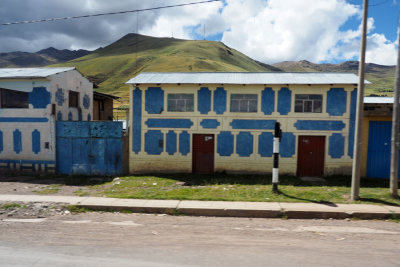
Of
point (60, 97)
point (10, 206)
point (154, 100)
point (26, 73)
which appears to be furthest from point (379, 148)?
point (26, 73)

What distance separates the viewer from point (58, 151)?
13547 millimetres

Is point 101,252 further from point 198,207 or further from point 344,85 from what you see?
point 344,85

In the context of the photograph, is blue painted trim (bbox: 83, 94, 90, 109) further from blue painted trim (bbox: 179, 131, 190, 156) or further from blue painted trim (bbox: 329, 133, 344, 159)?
blue painted trim (bbox: 329, 133, 344, 159)

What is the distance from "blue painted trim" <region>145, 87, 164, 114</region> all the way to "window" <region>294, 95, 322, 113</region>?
7.01 m

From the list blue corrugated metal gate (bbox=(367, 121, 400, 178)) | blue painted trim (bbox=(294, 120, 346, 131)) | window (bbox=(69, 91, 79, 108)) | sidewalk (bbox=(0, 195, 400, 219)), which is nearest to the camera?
sidewalk (bbox=(0, 195, 400, 219))

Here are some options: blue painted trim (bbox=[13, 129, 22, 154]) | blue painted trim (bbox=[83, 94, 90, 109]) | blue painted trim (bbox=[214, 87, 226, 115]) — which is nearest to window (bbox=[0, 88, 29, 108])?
blue painted trim (bbox=[13, 129, 22, 154])

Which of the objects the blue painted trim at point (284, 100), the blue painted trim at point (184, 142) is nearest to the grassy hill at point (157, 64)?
the blue painted trim at point (184, 142)

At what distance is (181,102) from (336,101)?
789 cm

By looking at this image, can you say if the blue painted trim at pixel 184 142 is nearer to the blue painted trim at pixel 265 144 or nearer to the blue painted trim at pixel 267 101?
the blue painted trim at pixel 265 144

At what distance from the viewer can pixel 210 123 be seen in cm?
1318

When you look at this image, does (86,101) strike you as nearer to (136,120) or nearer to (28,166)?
(28,166)

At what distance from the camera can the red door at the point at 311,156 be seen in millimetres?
12812

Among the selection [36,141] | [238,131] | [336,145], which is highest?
[238,131]

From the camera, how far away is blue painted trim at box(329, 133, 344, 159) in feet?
41.4
